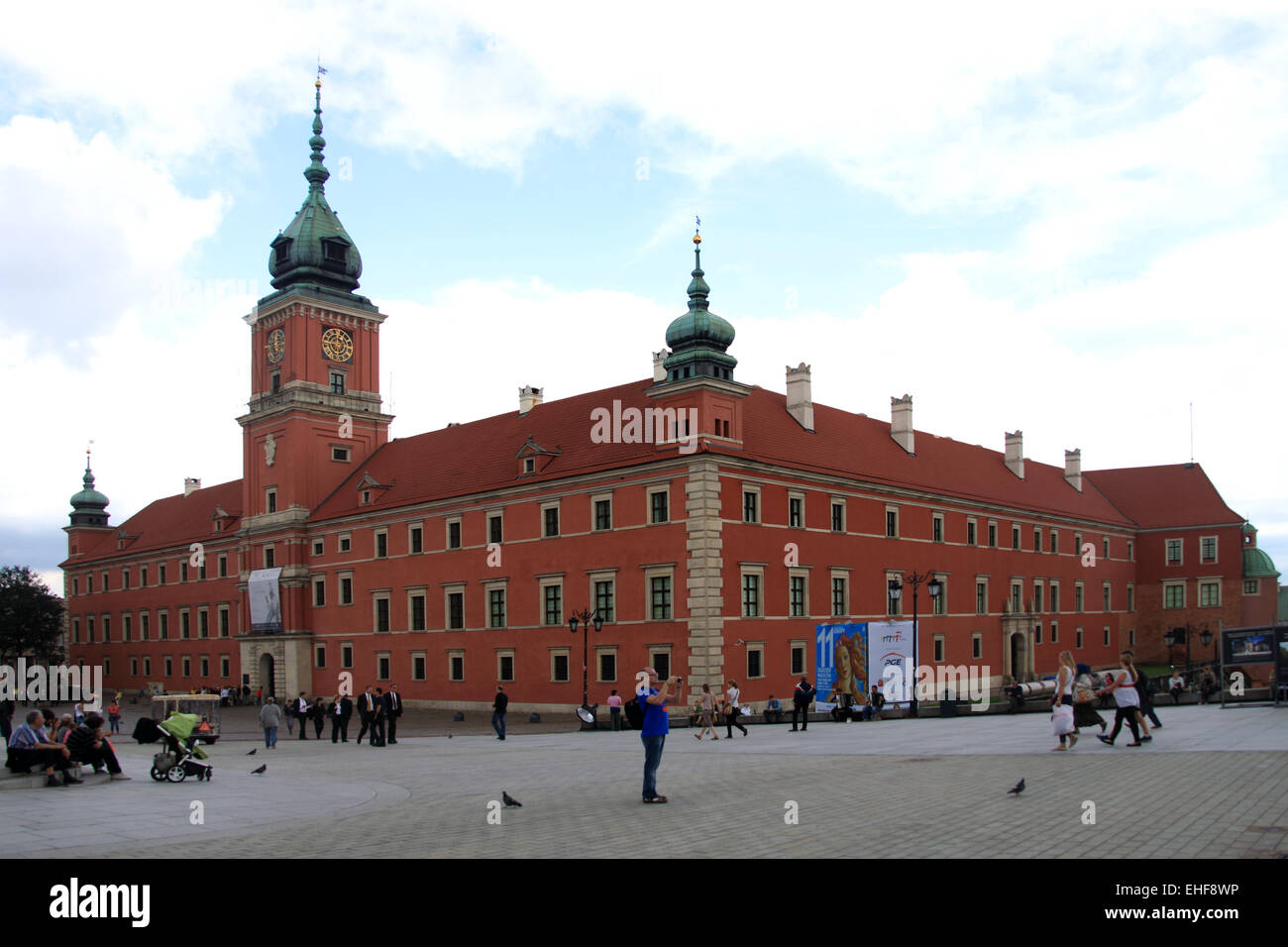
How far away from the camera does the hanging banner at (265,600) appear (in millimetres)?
58406

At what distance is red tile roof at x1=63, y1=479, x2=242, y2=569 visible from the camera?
69375 millimetres

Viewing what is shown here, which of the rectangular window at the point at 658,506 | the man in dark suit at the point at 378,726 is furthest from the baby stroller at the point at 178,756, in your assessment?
the rectangular window at the point at 658,506

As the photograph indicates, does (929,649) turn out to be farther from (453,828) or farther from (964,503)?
(453,828)

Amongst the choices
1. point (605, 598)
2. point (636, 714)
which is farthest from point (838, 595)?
point (636, 714)

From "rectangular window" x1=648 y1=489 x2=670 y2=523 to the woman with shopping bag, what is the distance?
22.8 m

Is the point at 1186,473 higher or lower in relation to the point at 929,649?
higher

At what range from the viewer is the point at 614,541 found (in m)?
41.8

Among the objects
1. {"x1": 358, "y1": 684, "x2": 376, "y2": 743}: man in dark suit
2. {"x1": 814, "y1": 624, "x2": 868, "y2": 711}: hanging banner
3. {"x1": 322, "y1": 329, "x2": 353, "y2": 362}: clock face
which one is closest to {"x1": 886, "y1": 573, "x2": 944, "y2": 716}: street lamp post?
{"x1": 814, "y1": 624, "x2": 868, "y2": 711}: hanging banner

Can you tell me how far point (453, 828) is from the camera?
38.1ft

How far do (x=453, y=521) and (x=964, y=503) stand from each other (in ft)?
83.4
